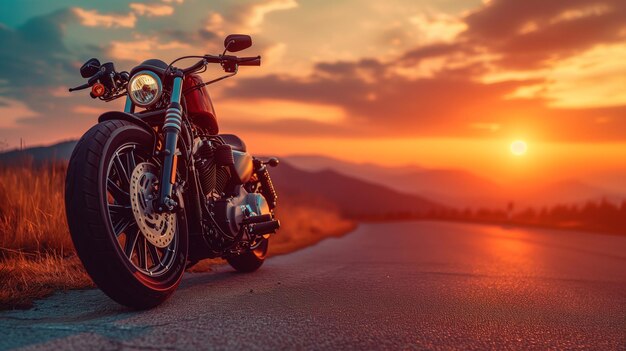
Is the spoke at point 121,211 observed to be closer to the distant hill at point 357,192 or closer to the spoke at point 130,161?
the spoke at point 130,161

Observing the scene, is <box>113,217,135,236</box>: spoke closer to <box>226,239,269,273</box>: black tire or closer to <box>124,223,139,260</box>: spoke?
<box>124,223,139,260</box>: spoke

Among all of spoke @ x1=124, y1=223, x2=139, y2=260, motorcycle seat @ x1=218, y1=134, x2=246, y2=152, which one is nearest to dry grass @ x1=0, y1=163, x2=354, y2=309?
spoke @ x1=124, y1=223, x2=139, y2=260

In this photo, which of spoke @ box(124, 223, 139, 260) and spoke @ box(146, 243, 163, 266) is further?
spoke @ box(146, 243, 163, 266)

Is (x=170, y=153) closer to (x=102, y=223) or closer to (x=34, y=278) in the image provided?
(x=102, y=223)

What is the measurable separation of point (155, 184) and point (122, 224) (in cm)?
37

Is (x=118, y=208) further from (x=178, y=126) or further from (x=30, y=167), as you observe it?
(x=30, y=167)

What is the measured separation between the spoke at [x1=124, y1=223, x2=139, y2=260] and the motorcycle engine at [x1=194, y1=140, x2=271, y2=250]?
0.83 m

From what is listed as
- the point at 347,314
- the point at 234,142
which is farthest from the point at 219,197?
the point at 347,314

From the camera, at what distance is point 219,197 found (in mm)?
4988

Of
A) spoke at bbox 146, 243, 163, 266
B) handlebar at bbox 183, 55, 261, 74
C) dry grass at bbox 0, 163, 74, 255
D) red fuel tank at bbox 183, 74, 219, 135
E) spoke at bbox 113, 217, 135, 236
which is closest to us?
spoke at bbox 113, 217, 135, 236

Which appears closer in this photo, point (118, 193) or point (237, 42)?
point (118, 193)

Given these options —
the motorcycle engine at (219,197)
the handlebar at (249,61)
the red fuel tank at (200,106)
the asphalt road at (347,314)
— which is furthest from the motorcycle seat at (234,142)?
the asphalt road at (347,314)

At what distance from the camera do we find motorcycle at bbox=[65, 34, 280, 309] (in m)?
3.26

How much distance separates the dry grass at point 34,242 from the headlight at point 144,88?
1474 mm
